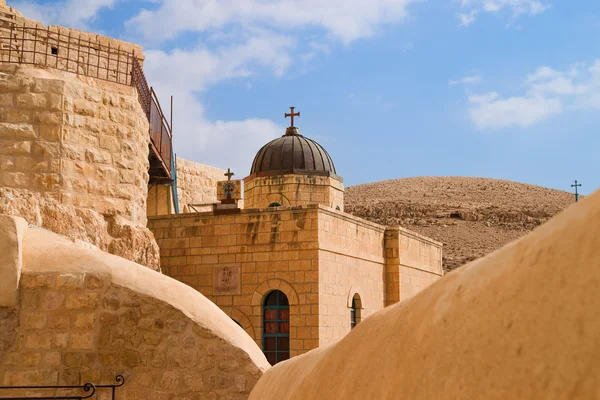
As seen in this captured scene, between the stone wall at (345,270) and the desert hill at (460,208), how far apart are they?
2485 centimetres

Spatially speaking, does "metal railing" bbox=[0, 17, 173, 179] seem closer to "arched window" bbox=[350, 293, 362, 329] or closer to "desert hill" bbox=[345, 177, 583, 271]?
"arched window" bbox=[350, 293, 362, 329]

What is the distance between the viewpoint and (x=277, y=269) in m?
14.0

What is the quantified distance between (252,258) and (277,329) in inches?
59.4

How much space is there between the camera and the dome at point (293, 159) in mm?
18484

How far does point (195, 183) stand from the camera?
21.7 metres

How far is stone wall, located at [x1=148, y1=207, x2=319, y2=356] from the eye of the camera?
44.8ft

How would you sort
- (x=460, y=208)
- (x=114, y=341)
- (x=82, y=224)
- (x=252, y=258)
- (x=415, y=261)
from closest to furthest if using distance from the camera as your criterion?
(x=114, y=341) < (x=82, y=224) < (x=252, y=258) < (x=415, y=261) < (x=460, y=208)

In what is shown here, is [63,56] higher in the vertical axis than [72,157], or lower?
higher

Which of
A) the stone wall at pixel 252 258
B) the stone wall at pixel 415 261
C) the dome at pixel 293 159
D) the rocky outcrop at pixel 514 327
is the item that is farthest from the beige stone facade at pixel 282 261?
the rocky outcrop at pixel 514 327

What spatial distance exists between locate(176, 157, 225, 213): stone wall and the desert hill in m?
21.0

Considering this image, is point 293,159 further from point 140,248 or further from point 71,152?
point 71,152

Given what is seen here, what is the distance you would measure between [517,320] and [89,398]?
17.3ft

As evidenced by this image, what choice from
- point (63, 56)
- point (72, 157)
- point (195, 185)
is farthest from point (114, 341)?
point (195, 185)

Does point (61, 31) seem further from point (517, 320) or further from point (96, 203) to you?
point (517, 320)
